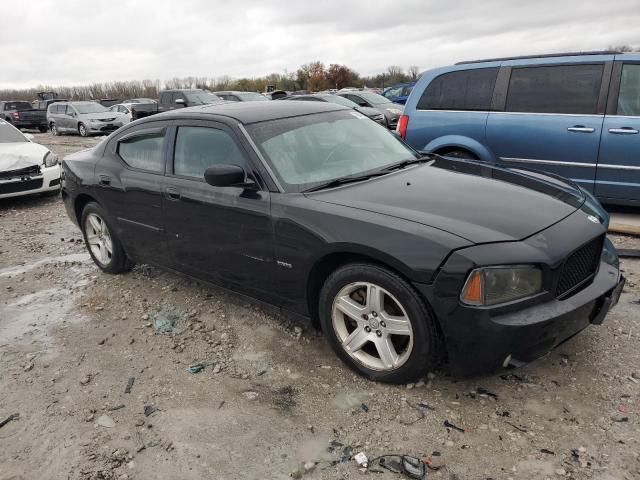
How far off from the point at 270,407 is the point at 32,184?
7.16 metres

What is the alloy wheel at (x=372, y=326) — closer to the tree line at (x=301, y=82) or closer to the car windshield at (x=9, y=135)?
the car windshield at (x=9, y=135)

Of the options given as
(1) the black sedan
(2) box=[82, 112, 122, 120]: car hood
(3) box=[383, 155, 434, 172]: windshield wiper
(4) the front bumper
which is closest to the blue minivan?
(3) box=[383, 155, 434, 172]: windshield wiper

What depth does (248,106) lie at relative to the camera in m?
3.95

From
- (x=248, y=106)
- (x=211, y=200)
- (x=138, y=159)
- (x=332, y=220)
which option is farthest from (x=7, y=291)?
(x=332, y=220)

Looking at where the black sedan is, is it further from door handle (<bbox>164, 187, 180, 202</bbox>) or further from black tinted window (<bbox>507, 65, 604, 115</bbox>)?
black tinted window (<bbox>507, 65, 604, 115</bbox>)

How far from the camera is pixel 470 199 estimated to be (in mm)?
3000

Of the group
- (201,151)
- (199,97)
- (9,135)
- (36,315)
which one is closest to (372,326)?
(201,151)

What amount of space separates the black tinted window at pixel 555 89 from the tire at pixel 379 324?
4036 millimetres

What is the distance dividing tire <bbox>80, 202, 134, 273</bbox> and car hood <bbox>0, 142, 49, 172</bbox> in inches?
154

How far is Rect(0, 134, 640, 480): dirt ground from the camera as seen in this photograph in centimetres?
243

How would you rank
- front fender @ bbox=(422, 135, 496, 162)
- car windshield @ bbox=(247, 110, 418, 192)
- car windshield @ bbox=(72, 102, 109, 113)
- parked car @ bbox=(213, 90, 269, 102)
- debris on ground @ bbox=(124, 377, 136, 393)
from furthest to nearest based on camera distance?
car windshield @ bbox=(72, 102, 109, 113)
parked car @ bbox=(213, 90, 269, 102)
front fender @ bbox=(422, 135, 496, 162)
car windshield @ bbox=(247, 110, 418, 192)
debris on ground @ bbox=(124, 377, 136, 393)

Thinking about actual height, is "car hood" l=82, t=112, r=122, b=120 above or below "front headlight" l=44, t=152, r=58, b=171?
above

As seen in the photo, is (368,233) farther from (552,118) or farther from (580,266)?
(552,118)

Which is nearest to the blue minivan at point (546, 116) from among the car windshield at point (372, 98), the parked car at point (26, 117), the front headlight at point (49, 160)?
the front headlight at point (49, 160)
